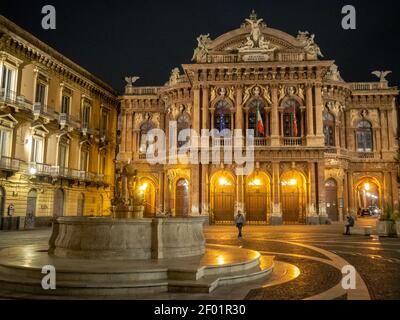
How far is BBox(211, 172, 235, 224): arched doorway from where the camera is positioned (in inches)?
1201

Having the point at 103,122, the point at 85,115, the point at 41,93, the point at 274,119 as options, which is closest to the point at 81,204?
the point at 85,115

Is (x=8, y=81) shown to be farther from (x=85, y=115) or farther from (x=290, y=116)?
(x=290, y=116)

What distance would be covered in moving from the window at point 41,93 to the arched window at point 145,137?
432 inches

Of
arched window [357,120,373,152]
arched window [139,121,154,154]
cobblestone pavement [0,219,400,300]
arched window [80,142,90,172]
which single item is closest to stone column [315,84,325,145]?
arched window [357,120,373,152]

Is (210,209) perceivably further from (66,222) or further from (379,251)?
(66,222)

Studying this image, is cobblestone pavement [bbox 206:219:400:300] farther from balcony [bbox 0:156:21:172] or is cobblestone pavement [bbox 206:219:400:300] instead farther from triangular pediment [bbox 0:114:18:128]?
triangular pediment [bbox 0:114:18:128]

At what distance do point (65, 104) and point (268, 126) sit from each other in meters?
15.6

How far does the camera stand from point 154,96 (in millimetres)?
36938

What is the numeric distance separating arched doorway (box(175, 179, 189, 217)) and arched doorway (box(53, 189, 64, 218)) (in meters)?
8.92

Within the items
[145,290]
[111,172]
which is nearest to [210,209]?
[111,172]

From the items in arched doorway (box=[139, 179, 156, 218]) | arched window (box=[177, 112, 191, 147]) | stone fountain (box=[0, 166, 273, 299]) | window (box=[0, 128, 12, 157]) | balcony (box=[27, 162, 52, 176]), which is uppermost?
arched window (box=[177, 112, 191, 147])

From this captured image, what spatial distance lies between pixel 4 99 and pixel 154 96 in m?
15.5

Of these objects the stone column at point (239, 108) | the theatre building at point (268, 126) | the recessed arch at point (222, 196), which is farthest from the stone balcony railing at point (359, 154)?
the recessed arch at point (222, 196)

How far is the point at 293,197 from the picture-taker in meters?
30.5
